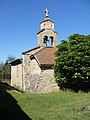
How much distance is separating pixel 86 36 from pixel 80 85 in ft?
16.0

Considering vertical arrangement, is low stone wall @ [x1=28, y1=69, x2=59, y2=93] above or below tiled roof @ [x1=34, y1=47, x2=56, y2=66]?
below

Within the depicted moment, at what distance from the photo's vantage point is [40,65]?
79.3ft

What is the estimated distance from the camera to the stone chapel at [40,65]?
2442cm

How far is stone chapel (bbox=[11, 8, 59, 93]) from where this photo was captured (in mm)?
24422

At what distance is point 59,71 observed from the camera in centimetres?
2319

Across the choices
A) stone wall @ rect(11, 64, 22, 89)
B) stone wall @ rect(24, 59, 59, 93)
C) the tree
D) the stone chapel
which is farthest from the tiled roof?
stone wall @ rect(11, 64, 22, 89)

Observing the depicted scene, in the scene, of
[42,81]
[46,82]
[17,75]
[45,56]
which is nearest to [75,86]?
[46,82]

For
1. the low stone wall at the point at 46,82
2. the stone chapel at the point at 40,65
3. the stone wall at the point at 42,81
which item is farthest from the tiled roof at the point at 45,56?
the low stone wall at the point at 46,82

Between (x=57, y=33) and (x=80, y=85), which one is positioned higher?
(x=57, y=33)

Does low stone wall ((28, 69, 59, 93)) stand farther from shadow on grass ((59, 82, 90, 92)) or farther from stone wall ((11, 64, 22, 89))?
stone wall ((11, 64, 22, 89))

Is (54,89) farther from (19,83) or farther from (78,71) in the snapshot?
(19,83)

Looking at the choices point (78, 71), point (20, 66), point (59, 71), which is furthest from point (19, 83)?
point (78, 71)

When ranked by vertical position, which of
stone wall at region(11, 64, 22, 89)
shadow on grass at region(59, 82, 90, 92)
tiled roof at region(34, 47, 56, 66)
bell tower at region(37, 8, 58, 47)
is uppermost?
bell tower at region(37, 8, 58, 47)

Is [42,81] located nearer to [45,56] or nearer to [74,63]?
[45,56]
